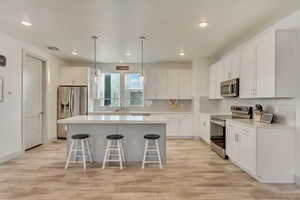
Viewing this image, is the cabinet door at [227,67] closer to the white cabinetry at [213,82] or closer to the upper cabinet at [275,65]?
the white cabinetry at [213,82]

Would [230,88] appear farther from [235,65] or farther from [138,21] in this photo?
[138,21]

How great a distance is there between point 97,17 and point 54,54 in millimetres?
3607

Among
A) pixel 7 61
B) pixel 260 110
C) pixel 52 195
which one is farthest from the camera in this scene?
pixel 7 61

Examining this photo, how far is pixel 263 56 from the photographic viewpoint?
3.61 metres

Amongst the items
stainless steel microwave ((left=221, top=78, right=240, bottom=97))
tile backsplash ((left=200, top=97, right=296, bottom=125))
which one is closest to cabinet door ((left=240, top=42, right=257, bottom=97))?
stainless steel microwave ((left=221, top=78, right=240, bottom=97))

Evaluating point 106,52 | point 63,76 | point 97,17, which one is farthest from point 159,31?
point 63,76

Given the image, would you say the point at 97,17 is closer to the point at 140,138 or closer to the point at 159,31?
the point at 159,31

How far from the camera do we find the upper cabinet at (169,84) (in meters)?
7.37

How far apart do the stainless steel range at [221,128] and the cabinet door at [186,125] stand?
174 cm

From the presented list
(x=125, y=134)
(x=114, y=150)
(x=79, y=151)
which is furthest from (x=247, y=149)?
(x=79, y=151)

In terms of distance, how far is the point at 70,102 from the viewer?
677 cm

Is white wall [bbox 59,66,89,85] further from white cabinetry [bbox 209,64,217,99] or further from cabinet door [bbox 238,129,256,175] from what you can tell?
cabinet door [bbox 238,129,256,175]

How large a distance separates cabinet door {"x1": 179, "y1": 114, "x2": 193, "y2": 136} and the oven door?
1.74 metres

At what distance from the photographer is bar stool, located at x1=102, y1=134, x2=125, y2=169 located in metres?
3.96
